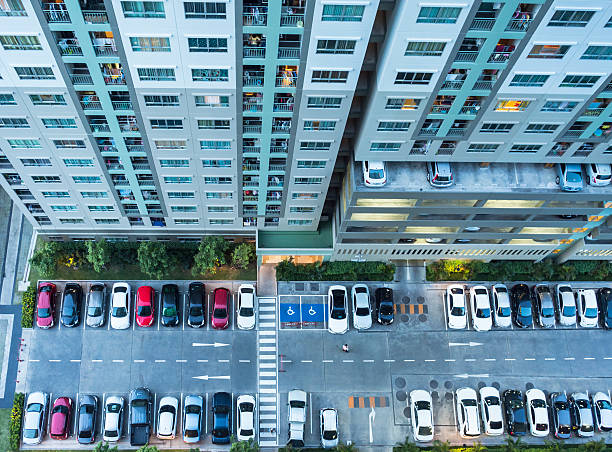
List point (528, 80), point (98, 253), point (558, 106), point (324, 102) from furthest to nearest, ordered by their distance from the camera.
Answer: point (98, 253) < point (558, 106) < point (324, 102) < point (528, 80)

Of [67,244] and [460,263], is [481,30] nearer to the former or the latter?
[460,263]

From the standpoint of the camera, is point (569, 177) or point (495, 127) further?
point (569, 177)

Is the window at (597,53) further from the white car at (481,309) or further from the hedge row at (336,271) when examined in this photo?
the hedge row at (336,271)

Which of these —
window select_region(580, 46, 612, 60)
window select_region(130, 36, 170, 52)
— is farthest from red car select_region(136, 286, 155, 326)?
window select_region(580, 46, 612, 60)

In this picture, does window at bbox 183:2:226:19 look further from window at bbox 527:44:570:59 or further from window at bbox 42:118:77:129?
window at bbox 527:44:570:59

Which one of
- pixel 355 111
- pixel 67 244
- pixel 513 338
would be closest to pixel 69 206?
pixel 67 244

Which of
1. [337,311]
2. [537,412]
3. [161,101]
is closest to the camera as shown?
[161,101]

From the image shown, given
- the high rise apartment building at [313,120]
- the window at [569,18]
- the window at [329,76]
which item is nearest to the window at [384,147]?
the high rise apartment building at [313,120]

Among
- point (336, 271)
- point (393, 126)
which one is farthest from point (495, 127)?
point (336, 271)

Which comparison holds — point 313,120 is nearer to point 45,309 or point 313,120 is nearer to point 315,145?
point 315,145
